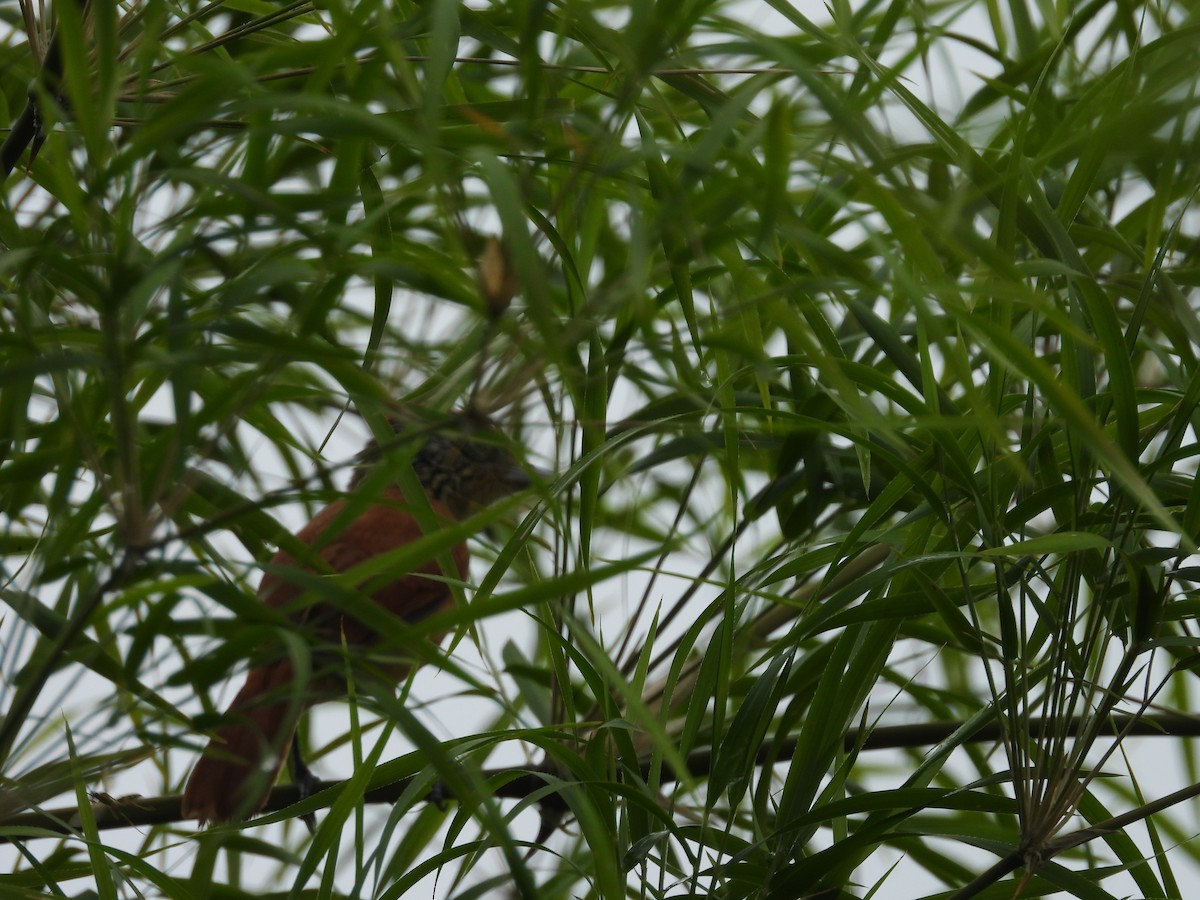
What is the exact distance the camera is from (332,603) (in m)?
0.74

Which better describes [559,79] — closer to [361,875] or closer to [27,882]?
[361,875]

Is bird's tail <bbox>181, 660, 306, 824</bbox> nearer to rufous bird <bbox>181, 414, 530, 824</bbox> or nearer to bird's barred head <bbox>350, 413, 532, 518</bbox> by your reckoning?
rufous bird <bbox>181, 414, 530, 824</bbox>

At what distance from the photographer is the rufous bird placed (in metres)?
0.71

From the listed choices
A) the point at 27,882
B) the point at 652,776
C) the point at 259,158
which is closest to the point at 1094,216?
the point at 652,776

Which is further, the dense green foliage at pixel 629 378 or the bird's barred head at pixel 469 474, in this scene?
the bird's barred head at pixel 469 474

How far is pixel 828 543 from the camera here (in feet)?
3.51

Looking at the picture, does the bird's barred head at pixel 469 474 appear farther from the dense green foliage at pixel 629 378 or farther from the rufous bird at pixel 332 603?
→ the dense green foliage at pixel 629 378

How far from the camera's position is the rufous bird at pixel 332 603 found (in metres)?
0.71

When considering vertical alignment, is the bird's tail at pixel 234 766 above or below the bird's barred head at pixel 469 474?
below

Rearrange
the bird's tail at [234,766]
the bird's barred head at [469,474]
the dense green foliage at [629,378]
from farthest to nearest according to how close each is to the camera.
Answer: the bird's barred head at [469,474] → the bird's tail at [234,766] → the dense green foliage at [629,378]

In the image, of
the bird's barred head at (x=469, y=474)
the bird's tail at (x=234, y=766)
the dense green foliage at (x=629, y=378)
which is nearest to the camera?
the dense green foliage at (x=629, y=378)

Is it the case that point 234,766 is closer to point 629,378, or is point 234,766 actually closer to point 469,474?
point 629,378

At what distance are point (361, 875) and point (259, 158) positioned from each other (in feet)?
1.63

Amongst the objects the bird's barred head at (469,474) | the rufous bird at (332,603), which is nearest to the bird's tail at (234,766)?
the rufous bird at (332,603)
